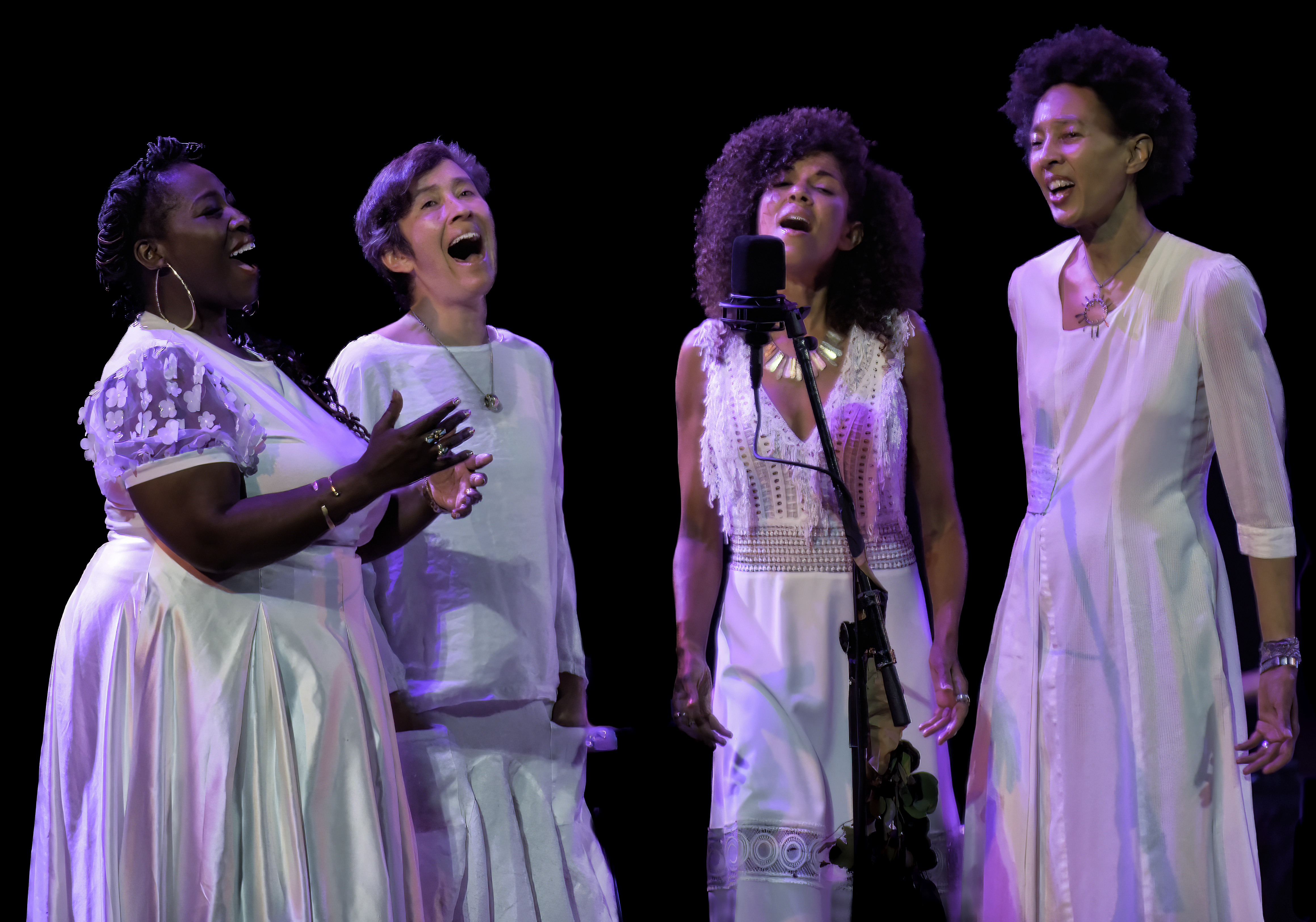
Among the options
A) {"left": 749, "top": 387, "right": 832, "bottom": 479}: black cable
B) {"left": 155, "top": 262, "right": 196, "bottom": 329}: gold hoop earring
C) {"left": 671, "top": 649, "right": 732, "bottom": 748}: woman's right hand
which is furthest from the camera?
{"left": 671, "top": 649, "right": 732, "bottom": 748}: woman's right hand

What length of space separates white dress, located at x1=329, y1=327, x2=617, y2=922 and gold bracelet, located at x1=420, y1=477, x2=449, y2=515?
0.23 metres

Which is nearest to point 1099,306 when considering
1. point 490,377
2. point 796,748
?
point 796,748

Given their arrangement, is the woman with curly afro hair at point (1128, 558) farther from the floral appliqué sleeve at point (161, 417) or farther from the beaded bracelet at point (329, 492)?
the floral appliqué sleeve at point (161, 417)

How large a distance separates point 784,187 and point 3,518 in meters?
2.29

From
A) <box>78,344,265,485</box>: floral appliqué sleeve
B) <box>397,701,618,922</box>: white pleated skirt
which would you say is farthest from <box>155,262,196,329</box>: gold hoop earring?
<box>397,701,618,922</box>: white pleated skirt

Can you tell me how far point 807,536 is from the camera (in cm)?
292

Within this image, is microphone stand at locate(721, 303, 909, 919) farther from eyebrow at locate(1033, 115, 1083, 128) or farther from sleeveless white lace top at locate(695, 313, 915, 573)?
eyebrow at locate(1033, 115, 1083, 128)

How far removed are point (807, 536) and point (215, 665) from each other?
1.32 metres

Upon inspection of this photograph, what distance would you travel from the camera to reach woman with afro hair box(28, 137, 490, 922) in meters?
2.13

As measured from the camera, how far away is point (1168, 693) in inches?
101

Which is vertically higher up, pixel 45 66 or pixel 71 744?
pixel 45 66

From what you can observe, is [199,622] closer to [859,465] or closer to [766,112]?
[859,465]

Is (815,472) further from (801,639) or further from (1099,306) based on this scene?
(1099,306)

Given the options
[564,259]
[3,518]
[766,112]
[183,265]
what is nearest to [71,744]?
[183,265]
